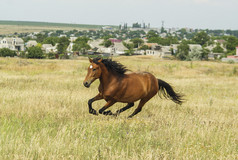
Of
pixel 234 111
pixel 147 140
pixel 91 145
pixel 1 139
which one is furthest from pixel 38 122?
pixel 234 111

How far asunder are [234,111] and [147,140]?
22.8ft

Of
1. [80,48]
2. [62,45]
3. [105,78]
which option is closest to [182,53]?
[80,48]

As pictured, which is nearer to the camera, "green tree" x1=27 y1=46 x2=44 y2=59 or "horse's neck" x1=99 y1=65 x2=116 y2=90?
"horse's neck" x1=99 y1=65 x2=116 y2=90

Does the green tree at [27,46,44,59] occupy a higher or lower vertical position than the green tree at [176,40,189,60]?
lower

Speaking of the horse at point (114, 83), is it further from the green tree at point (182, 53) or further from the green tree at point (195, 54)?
the green tree at point (182, 53)

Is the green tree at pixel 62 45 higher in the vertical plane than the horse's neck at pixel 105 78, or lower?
lower

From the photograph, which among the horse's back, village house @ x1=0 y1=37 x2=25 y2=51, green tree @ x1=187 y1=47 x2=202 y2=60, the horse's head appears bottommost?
village house @ x1=0 y1=37 x2=25 y2=51

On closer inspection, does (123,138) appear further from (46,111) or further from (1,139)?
(46,111)

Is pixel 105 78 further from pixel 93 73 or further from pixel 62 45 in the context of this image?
pixel 62 45

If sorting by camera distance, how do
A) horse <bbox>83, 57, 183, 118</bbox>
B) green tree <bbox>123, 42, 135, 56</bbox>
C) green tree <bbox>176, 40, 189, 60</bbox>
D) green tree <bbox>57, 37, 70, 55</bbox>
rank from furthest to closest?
green tree <bbox>57, 37, 70, 55</bbox>, green tree <bbox>123, 42, 135, 56</bbox>, green tree <bbox>176, 40, 189, 60</bbox>, horse <bbox>83, 57, 183, 118</bbox>

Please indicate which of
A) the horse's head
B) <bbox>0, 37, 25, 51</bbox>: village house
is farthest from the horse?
<bbox>0, 37, 25, 51</bbox>: village house

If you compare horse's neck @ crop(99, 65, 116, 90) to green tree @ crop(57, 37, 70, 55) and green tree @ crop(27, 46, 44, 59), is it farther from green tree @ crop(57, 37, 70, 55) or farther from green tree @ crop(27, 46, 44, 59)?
green tree @ crop(57, 37, 70, 55)

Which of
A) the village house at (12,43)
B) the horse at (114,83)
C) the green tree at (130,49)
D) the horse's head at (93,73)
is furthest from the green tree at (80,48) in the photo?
the horse's head at (93,73)

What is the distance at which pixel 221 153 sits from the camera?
16.6ft
